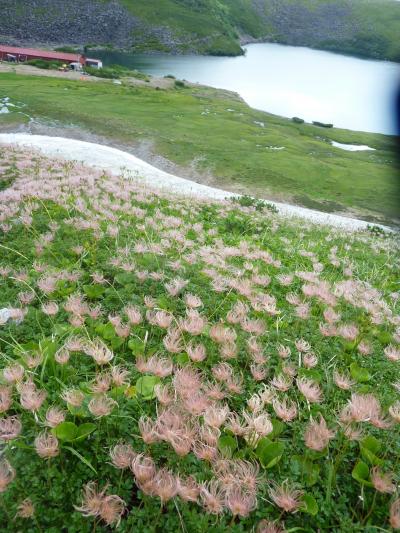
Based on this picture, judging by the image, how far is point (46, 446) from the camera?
2.39 meters

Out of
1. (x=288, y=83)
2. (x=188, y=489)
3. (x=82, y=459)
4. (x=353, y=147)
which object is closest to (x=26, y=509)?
(x=82, y=459)

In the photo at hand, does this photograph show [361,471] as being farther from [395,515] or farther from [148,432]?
[148,432]

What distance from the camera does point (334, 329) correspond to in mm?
4000

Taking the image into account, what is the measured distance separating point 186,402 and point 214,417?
202 millimetres

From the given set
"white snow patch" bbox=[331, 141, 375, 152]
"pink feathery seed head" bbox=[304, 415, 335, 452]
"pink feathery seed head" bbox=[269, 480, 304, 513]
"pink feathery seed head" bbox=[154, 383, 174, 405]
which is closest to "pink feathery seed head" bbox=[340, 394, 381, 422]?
"pink feathery seed head" bbox=[304, 415, 335, 452]

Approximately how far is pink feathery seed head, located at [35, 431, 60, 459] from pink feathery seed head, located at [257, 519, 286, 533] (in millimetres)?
1236

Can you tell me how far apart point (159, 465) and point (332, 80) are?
179740mm

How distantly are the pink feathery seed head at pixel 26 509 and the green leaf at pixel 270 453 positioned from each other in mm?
1387

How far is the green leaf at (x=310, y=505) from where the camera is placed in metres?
2.31

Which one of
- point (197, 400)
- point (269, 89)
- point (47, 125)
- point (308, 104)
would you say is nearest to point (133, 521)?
point (197, 400)

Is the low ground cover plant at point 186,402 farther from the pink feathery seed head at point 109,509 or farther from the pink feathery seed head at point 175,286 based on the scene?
the pink feathery seed head at point 175,286

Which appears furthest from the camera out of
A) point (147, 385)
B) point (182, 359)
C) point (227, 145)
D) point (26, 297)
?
point (227, 145)

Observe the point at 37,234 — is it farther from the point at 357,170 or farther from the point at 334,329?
the point at 357,170

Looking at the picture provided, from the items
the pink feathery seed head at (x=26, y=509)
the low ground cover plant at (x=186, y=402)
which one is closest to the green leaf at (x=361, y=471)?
the low ground cover plant at (x=186, y=402)
